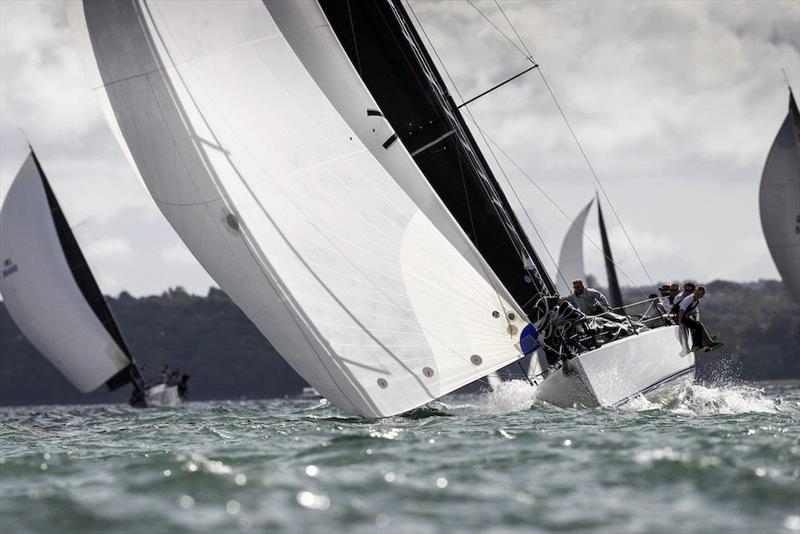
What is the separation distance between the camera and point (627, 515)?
572cm

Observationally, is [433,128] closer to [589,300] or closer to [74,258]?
[589,300]

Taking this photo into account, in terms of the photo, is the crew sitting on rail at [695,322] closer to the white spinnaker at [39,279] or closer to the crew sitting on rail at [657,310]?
the crew sitting on rail at [657,310]

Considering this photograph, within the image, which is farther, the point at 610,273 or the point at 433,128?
the point at 610,273

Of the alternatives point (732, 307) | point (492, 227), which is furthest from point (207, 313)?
point (492, 227)

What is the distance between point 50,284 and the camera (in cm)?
3441

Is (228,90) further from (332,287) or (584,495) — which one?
(584,495)

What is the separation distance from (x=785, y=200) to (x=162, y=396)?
23.1 metres

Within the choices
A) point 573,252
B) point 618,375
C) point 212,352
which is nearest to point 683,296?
point 618,375

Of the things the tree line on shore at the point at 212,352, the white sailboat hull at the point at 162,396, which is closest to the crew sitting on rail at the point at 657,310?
the white sailboat hull at the point at 162,396

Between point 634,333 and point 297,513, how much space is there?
28.2 feet

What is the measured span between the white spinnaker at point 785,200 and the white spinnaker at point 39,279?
2142 cm

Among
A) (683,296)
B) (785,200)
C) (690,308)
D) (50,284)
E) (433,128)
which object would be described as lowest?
(690,308)

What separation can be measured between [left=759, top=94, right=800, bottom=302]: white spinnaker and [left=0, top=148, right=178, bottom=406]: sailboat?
21244 millimetres

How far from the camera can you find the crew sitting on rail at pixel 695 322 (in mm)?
14977
